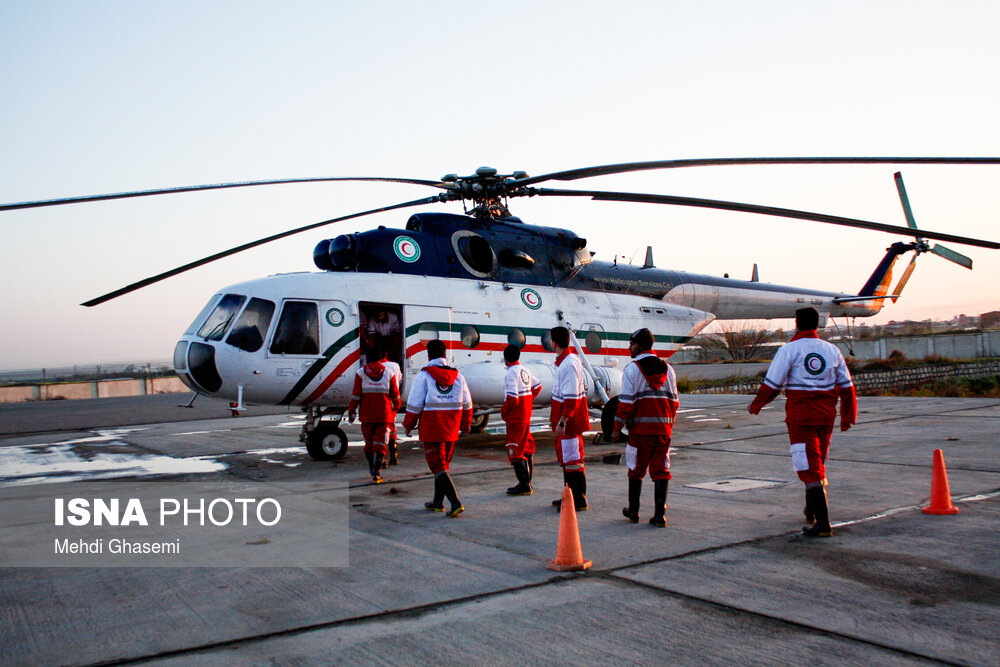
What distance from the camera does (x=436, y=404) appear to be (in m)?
7.59

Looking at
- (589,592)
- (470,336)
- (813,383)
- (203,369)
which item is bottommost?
(589,592)

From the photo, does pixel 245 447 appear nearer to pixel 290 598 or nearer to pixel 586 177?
pixel 586 177

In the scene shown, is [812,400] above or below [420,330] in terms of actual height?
below

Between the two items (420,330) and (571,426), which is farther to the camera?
(420,330)

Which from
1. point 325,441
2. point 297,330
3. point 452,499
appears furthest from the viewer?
point 325,441

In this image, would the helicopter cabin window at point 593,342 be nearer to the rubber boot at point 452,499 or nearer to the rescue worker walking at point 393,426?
the rescue worker walking at point 393,426

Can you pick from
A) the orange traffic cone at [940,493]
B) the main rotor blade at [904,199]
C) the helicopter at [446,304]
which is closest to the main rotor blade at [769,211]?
the helicopter at [446,304]

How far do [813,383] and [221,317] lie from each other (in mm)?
8603

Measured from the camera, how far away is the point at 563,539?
17.0 feet

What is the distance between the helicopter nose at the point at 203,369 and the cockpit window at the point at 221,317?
223mm

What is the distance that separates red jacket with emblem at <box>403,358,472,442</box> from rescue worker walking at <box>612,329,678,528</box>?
1759 millimetres

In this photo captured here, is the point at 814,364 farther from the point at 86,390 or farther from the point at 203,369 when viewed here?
the point at 86,390

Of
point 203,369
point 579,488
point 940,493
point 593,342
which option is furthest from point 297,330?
point 940,493

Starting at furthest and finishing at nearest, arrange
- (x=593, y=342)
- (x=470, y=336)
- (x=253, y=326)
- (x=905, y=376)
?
1. (x=905, y=376)
2. (x=593, y=342)
3. (x=470, y=336)
4. (x=253, y=326)
